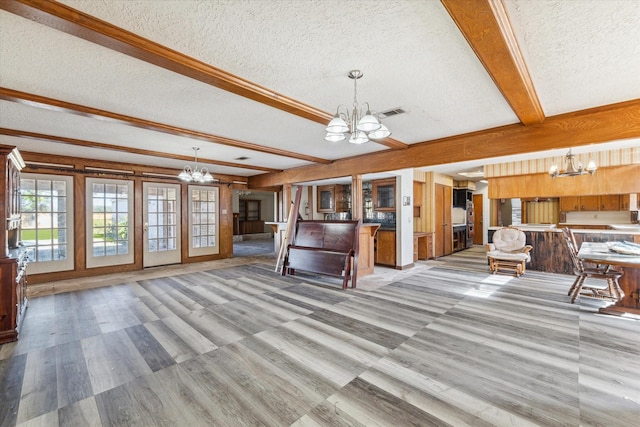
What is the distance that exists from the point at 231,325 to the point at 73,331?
1675 mm

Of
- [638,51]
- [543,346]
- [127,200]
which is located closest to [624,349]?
[543,346]

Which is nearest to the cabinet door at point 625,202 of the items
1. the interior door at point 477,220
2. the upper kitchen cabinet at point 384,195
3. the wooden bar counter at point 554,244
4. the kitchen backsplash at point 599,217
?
the kitchen backsplash at point 599,217

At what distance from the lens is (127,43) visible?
5.74 ft

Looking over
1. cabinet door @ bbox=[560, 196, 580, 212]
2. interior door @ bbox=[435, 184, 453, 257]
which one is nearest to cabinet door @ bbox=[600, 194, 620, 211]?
cabinet door @ bbox=[560, 196, 580, 212]

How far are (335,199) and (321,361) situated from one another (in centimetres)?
620

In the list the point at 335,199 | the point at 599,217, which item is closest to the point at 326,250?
the point at 335,199

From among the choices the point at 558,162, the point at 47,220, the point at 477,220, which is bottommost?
the point at 477,220

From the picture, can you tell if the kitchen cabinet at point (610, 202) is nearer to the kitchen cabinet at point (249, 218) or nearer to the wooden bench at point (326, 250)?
the wooden bench at point (326, 250)

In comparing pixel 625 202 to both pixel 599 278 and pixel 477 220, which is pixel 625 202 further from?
pixel 599 278

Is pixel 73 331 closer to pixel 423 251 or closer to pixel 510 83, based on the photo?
pixel 510 83

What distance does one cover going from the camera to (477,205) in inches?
410

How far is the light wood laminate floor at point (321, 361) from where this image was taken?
178 centimetres

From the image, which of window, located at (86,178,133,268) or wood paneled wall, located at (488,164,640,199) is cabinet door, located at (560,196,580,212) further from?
window, located at (86,178,133,268)

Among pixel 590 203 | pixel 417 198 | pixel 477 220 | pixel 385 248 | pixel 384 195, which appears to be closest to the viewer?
pixel 385 248
